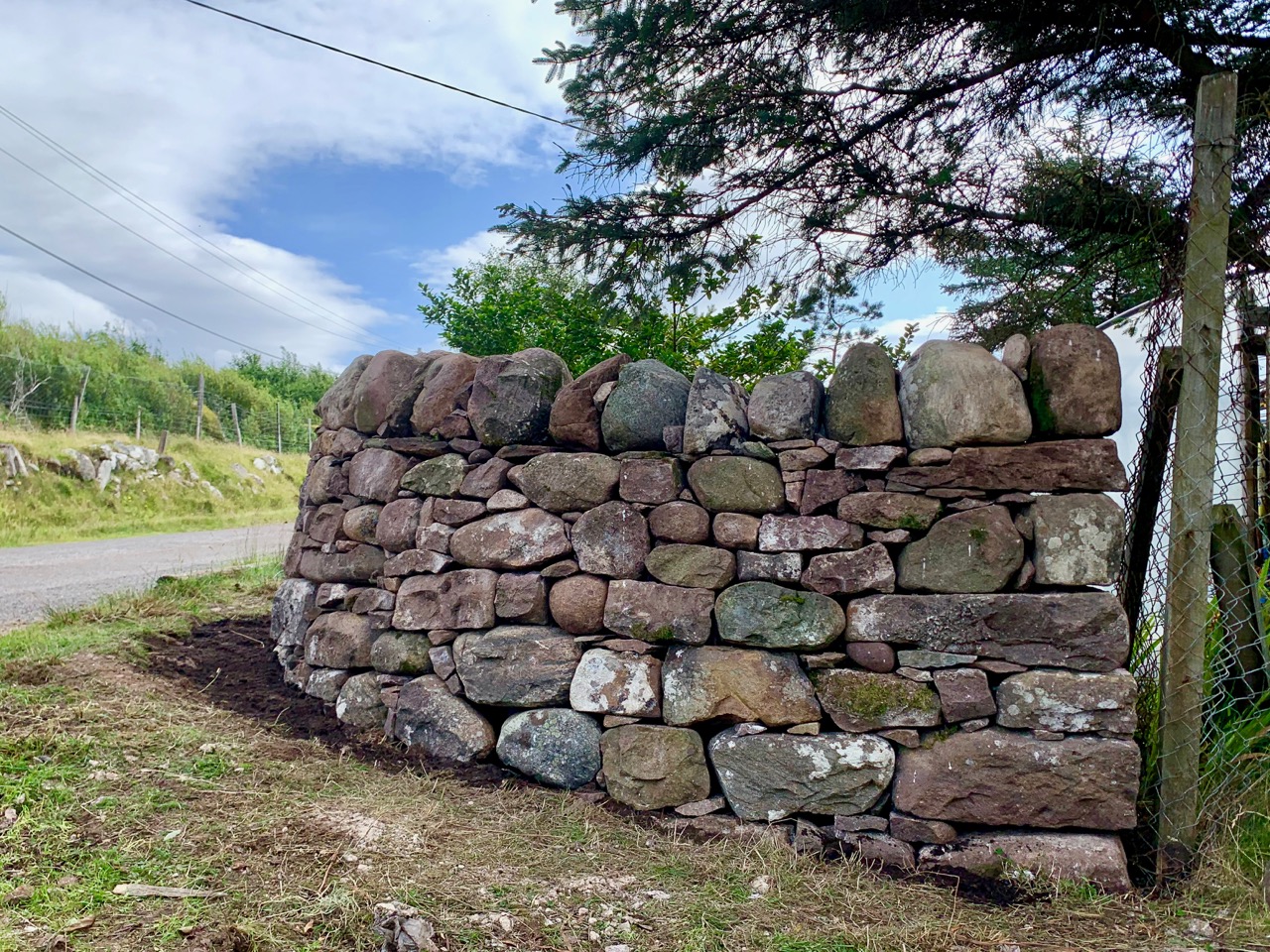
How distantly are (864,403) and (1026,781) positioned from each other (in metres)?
1.44

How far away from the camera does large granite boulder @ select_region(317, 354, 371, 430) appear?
4.05 metres

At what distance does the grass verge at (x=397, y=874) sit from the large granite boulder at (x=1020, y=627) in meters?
0.77

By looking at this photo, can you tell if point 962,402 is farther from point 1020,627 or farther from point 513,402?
point 513,402

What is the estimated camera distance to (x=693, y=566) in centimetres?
314

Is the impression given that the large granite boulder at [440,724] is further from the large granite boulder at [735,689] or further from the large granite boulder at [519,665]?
the large granite boulder at [735,689]

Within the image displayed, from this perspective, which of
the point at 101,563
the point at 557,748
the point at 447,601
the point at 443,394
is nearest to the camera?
the point at 557,748

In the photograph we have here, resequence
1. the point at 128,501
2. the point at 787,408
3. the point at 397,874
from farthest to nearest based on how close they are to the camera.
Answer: the point at 128,501 → the point at 787,408 → the point at 397,874

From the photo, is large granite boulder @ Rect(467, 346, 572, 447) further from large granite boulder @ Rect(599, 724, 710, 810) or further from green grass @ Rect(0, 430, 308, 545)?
green grass @ Rect(0, 430, 308, 545)

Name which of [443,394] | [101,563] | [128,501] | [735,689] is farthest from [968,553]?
[128,501]

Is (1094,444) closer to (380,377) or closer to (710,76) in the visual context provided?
(710,76)

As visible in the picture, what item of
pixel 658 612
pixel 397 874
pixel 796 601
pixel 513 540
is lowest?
pixel 397 874

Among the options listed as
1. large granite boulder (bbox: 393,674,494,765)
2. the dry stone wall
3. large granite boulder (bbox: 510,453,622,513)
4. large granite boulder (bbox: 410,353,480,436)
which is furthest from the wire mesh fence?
large granite boulder (bbox: 510,453,622,513)

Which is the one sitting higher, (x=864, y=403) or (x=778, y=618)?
(x=864, y=403)

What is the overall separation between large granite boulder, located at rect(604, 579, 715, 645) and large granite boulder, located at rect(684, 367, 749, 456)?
576mm
